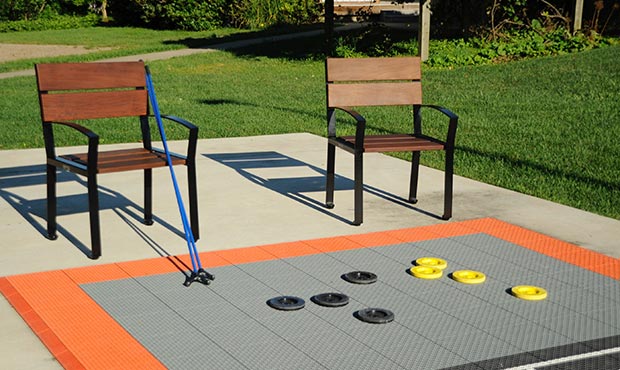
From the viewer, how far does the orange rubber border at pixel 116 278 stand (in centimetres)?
420

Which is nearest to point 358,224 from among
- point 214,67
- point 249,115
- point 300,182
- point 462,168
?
point 300,182

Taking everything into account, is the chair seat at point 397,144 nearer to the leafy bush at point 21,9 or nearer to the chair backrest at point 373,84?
the chair backrest at point 373,84

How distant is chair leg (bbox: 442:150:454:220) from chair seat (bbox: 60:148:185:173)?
1.88m

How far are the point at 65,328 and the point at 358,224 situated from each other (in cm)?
256

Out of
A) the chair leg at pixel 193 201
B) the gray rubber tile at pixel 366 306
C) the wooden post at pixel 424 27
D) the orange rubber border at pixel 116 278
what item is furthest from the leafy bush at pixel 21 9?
the gray rubber tile at pixel 366 306

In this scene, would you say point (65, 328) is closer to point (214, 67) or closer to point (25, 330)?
point (25, 330)

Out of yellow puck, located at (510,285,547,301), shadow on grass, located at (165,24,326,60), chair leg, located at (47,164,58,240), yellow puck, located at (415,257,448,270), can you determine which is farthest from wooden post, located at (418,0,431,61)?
yellow puck, located at (510,285,547,301)

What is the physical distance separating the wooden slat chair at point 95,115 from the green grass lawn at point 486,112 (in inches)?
121

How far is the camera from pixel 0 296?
16.3 feet

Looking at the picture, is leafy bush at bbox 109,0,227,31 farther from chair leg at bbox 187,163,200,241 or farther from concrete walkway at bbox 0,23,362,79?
chair leg at bbox 187,163,200,241

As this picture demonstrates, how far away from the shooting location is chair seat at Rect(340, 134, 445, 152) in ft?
21.0

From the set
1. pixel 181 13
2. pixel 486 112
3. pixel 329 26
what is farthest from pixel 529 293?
pixel 181 13

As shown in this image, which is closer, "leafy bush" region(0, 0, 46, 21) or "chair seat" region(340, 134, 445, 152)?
"chair seat" region(340, 134, 445, 152)

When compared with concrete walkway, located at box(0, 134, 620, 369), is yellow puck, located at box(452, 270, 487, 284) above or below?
above
